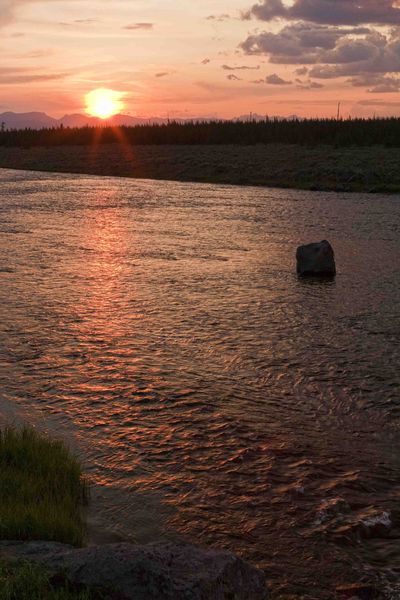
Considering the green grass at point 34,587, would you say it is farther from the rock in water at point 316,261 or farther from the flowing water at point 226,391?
the rock in water at point 316,261

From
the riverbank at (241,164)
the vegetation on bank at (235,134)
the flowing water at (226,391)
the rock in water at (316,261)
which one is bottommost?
the flowing water at (226,391)

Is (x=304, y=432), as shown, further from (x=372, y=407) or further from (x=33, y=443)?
(x=33, y=443)

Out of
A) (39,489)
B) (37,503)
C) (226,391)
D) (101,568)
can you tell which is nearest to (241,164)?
(226,391)

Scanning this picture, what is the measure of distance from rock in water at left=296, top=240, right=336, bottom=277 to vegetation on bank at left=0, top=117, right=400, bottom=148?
3742 centimetres

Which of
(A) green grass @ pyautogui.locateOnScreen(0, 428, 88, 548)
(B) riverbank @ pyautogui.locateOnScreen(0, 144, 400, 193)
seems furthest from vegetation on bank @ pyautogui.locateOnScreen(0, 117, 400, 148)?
(A) green grass @ pyautogui.locateOnScreen(0, 428, 88, 548)

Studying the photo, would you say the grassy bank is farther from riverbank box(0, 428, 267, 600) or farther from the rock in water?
the rock in water

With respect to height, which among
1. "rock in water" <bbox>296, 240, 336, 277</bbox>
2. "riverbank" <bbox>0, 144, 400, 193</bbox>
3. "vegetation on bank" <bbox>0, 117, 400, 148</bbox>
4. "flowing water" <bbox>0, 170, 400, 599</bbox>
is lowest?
"flowing water" <bbox>0, 170, 400, 599</bbox>

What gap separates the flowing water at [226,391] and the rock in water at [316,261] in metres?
0.58

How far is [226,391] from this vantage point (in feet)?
29.1

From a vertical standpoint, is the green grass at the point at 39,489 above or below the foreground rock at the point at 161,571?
below

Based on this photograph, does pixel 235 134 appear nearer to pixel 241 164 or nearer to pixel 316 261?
pixel 241 164

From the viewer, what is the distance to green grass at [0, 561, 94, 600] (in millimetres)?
4102

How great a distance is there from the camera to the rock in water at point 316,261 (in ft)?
53.2

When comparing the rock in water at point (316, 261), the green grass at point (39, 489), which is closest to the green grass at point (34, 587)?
the green grass at point (39, 489)
